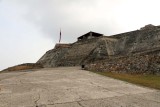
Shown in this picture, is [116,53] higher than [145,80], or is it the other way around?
[116,53]

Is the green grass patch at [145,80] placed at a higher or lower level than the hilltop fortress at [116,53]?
lower

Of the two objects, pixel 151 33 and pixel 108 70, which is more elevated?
pixel 151 33

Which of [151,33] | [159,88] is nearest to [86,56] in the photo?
[151,33]

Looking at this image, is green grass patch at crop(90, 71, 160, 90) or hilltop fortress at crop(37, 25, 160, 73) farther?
hilltop fortress at crop(37, 25, 160, 73)

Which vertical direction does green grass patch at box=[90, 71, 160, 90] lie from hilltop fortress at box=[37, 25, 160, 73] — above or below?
below

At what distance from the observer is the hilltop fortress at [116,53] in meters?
21.3

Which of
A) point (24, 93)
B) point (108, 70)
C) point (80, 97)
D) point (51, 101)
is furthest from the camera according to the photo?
point (108, 70)

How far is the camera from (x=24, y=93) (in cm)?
984

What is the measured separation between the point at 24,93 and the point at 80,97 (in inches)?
92.8

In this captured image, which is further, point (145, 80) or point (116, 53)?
point (116, 53)

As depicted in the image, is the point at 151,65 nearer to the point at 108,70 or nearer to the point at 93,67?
the point at 108,70

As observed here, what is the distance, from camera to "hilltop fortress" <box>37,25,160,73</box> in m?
21.3

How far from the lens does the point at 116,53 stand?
3111cm

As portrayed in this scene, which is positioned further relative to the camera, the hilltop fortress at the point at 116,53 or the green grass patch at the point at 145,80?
the hilltop fortress at the point at 116,53
